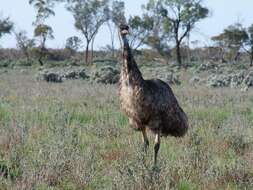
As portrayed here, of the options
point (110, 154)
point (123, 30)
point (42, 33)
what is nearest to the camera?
point (123, 30)

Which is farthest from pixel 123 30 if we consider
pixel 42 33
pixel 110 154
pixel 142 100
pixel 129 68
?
pixel 42 33

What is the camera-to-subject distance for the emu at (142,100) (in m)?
6.87

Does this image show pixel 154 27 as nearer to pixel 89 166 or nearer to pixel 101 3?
pixel 101 3

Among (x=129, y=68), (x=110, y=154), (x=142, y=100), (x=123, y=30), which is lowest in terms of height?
(x=110, y=154)

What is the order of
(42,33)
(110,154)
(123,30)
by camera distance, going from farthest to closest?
(42,33), (110,154), (123,30)

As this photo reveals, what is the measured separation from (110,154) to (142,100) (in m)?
1.07

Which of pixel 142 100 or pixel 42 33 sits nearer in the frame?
pixel 142 100

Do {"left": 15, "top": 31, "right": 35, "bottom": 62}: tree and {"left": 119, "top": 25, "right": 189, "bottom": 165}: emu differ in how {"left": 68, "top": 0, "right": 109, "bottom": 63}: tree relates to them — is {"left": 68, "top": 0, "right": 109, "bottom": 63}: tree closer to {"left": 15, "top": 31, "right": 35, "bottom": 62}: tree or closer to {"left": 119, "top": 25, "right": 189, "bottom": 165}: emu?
{"left": 15, "top": 31, "right": 35, "bottom": 62}: tree

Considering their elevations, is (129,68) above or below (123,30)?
below

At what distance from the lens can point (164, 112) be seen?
7125mm

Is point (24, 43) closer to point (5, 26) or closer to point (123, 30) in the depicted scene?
point (5, 26)

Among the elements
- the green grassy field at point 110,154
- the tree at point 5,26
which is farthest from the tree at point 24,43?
the green grassy field at point 110,154

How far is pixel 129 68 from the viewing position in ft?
22.6

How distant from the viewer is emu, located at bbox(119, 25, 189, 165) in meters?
6.87
